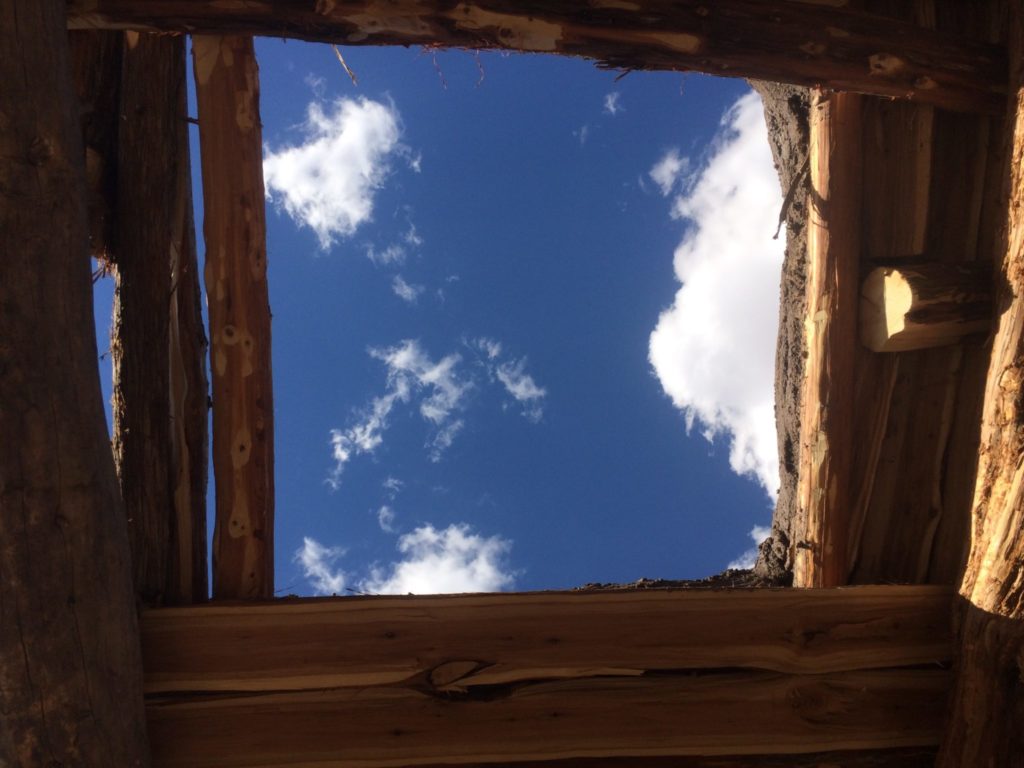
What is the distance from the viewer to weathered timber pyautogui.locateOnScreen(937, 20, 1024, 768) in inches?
78.1

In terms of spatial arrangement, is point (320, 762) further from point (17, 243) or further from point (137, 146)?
point (137, 146)

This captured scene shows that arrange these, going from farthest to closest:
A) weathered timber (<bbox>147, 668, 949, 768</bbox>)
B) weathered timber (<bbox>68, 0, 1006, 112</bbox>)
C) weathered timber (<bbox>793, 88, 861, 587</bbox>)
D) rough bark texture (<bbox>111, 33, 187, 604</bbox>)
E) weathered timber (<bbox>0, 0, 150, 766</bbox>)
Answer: weathered timber (<bbox>793, 88, 861, 587</bbox>), rough bark texture (<bbox>111, 33, 187, 604</bbox>), weathered timber (<bbox>147, 668, 949, 768</bbox>), weathered timber (<bbox>68, 0, 1006, 112</bbox>), weathered timber (<bbox>0, 0, 150, 766</bbox>)

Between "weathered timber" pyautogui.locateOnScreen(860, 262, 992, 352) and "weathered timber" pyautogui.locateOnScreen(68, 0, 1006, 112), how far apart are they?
0.50 meters

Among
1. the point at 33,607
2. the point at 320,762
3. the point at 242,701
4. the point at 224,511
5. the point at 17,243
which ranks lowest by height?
the point at 320,762

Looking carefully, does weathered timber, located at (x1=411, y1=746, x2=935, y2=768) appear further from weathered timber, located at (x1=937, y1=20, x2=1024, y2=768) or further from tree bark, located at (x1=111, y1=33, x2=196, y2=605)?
tree bark, located at (x1=111, y1=33, x2=196, y2=605)

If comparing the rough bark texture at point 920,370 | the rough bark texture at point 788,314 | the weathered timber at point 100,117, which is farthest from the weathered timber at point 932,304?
the weathered timber at point 100,117

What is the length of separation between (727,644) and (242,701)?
1312 mm

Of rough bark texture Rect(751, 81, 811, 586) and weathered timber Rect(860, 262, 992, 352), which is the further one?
rough bark texture Rect(751, 81, 811, 586)

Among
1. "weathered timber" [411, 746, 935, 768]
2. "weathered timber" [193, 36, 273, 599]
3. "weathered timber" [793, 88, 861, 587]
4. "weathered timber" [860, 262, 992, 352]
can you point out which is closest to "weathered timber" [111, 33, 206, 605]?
"weathered timber" [193, 36, 273, 599]

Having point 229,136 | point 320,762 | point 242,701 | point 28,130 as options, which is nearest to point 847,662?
point 320,762

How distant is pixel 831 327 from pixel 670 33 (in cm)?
96

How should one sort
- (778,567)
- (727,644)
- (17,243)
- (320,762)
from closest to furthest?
(17,243), (320,762), (727,644), (778,567)

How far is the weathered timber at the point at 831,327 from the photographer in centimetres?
238

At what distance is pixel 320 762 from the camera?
2080 millimetres
